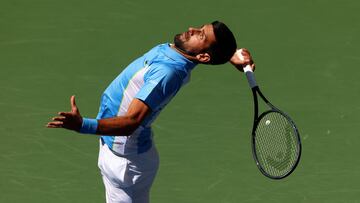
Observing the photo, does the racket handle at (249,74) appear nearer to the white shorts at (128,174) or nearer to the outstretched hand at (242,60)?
the outstretched hand at (242,60)

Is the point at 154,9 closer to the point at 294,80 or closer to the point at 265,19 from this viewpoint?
the point at 265,19

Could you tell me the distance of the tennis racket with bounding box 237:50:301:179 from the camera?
7570 millimetres

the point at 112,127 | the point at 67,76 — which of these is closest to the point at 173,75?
the point at 112,127

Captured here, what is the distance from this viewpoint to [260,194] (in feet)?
28.8

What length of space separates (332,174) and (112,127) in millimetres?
2994

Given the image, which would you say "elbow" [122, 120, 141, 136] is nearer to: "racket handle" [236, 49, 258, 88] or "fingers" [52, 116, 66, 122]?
"fingers" [52, 116, 66, 122]

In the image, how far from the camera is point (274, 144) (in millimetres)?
7828

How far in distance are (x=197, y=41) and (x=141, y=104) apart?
0.67 meters

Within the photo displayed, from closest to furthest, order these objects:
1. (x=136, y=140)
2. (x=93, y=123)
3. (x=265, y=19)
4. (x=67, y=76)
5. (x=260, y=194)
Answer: (x=93, y=123) < (x=136, y=140) < (x=260, y=194) < (x=67, y=76) < (x=265, y=19)

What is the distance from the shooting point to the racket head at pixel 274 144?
761 centimetres

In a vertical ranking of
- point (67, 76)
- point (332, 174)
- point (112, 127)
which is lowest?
point (332, 174)

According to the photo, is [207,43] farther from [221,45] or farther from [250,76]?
[250,76]

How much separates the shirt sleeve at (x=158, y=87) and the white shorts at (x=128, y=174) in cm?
61

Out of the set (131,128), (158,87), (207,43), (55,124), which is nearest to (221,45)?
(207,43)
